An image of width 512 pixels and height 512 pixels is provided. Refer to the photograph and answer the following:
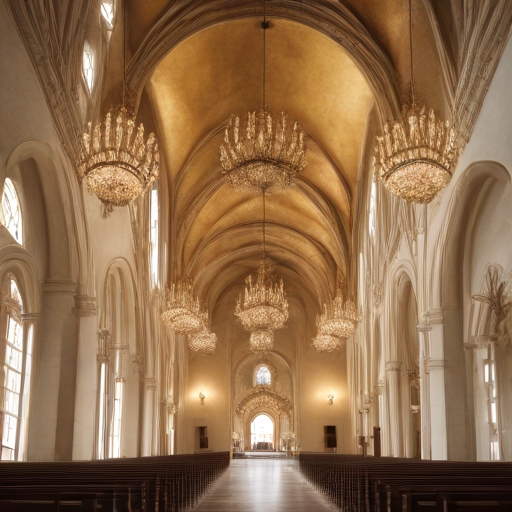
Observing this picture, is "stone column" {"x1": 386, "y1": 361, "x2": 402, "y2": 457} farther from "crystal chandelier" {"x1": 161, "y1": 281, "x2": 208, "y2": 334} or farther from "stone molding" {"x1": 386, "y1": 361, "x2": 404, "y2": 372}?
"crystal chandelier" {"x1": 161, "y1": 281, "x2": 208, "y2": 334}

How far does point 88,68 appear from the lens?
14.0 m

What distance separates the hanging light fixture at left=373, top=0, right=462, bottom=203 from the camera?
1099cm

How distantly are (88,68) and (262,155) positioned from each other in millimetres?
4231

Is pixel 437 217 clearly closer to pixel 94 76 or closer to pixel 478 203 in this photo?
pixel 478 203

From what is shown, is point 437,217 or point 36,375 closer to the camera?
point 36,375

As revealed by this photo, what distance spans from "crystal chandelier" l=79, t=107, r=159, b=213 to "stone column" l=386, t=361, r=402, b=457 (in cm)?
1050

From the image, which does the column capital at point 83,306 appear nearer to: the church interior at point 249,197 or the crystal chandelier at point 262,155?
the church interior at point 249,197

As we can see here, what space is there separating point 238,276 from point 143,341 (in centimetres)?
1806

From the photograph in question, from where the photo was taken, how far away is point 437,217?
45.6 feet

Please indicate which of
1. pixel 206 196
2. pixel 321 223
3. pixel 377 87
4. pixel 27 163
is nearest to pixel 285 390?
pixel 321 223

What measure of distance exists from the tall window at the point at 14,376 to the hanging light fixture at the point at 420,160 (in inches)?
270

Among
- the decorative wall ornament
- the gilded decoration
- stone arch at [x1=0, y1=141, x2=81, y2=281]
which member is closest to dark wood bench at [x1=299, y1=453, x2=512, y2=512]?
the decorative wall ornament

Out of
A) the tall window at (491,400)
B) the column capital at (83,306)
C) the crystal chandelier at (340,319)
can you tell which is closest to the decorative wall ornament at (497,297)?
the tall window at (491,400)

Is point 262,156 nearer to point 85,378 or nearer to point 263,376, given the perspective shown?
point 85,378
